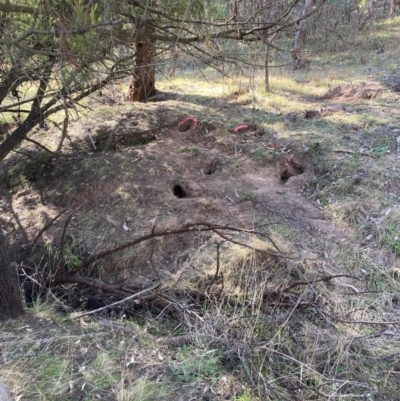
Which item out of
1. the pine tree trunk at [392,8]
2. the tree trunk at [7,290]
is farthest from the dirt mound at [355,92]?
the pine tree trunk at [392,8]

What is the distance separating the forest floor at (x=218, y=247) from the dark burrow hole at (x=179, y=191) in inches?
0.6

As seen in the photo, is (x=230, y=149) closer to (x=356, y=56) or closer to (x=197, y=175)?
(x=197, y=175)

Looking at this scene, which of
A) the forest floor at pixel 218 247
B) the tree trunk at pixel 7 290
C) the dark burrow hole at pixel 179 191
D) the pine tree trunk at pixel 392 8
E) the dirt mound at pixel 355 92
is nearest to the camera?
the forest floor at pixel 218 247

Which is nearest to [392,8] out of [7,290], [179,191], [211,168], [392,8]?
[392,8]

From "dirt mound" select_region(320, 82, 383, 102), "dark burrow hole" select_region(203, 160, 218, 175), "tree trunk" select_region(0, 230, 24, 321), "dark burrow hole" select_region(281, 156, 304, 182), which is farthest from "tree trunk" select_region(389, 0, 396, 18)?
"tree trunk" select_region(0, 230, 24, 321)

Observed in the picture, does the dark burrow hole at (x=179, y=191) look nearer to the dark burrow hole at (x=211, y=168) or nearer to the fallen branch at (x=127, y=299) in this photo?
the dark burrow hole at (x=211, y=168)

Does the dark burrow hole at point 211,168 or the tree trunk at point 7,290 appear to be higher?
the dark burrow hole at point 211,168

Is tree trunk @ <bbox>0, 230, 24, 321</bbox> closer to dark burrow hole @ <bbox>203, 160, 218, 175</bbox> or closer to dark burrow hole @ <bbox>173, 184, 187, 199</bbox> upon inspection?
dark burrow hole @ <bbox>173, 184, 187, 199</bbox>

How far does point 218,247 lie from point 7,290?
1.50 meters

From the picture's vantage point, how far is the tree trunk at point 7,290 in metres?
2.78

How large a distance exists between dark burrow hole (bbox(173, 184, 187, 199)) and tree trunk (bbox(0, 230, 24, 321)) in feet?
7.70

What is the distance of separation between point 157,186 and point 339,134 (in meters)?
2.58

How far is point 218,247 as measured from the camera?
3.03 meters

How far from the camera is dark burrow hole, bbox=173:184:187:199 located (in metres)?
4.87
